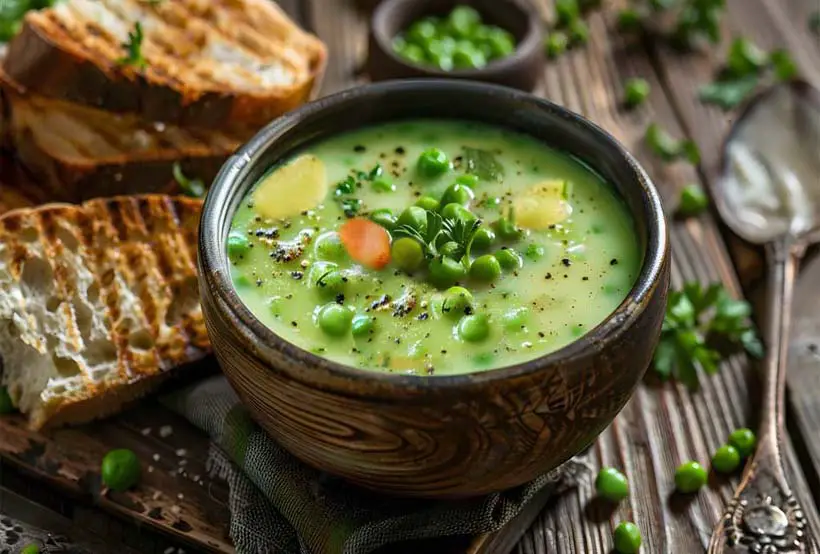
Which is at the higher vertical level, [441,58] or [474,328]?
[474,328]

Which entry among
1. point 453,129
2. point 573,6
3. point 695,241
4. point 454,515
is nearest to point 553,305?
point 454,515

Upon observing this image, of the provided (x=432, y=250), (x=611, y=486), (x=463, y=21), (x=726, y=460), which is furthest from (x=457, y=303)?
(x=463, y=21)

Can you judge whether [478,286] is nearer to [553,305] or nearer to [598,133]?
[553,305]

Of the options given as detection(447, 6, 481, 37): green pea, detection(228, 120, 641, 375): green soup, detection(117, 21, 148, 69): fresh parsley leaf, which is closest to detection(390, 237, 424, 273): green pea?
detection(228, 120, 641, 375): green soup

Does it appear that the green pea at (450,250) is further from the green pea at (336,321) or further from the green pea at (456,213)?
the green pea at (336,321)

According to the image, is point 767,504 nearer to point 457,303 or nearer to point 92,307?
point 457,303

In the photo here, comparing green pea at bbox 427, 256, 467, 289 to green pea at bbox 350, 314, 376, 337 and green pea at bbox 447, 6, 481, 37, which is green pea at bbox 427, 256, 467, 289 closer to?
green pea at bbox 350, 314, 376, 337
